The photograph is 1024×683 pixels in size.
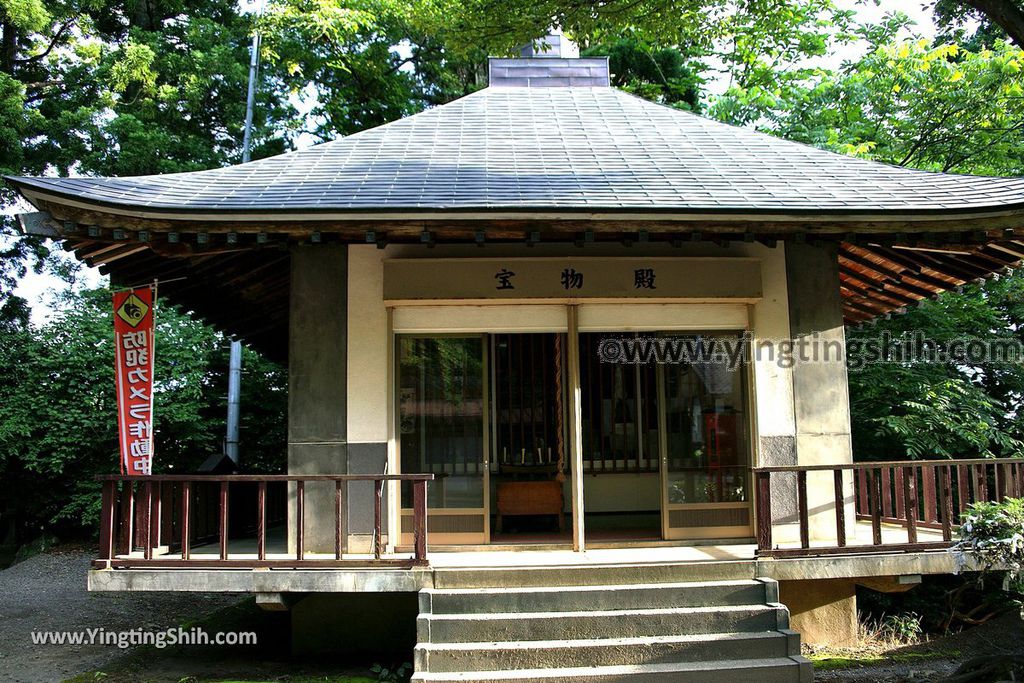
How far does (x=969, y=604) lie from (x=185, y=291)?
11735mm

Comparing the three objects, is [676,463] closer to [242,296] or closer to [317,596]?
[317,596]

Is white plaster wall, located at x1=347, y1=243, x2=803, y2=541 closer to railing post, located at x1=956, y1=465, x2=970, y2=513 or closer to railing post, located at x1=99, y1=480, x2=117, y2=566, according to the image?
railing post, located at x1=956, y1=465, x2=970, y2=513

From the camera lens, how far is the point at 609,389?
10.7m

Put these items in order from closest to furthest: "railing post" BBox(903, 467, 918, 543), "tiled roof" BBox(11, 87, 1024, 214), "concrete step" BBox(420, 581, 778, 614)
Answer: "concrete step" BBox(420, 581, 778, 614) → "tiled roof" BBox(11, 87, 1024, 214) → "railing post" BBox(903, 467, 918, 543)

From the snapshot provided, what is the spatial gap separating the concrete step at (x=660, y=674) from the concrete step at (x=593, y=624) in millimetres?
301

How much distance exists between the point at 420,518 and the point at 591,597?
1.44 metres

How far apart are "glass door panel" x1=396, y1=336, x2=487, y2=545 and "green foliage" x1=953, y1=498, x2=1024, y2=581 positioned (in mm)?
4036

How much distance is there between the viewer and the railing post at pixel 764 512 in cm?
658

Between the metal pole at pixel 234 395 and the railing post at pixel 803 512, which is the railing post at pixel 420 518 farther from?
the metal pole at pixel 234 395

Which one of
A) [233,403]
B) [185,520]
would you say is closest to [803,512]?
[185,520]

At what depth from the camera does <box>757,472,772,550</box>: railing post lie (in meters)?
6.58

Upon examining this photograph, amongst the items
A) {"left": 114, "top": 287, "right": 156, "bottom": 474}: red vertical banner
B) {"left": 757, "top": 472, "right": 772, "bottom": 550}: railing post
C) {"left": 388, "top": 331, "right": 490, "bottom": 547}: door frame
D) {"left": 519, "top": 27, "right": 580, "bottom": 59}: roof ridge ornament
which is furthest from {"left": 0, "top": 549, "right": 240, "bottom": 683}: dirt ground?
{"left": 519, "top": 27, "right": 580, "bottom": 59}: roof ridge ornament

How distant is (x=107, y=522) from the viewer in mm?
6523

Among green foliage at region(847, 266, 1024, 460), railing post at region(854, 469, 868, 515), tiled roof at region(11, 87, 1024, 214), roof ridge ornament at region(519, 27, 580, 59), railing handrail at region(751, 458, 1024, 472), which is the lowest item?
railing post at region(854, 469, 868, 515)
